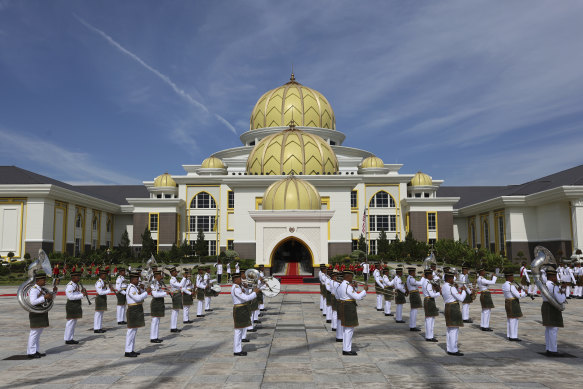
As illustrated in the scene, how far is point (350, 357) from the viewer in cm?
948

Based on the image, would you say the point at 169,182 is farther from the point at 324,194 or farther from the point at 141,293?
the point at 141,293

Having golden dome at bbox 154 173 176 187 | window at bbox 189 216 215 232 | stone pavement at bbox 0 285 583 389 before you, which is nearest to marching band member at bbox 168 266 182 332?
stone pavement at bbox 0 285 583 389

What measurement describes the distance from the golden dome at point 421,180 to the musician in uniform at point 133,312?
1651 inches

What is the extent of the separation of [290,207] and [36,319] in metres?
21.3

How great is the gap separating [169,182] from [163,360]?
1666 inches

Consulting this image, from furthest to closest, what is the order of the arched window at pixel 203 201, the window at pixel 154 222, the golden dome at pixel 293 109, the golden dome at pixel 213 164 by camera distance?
the golden dome at pixel 213 164 → the golden dome at pixel 293 109 → the window at pixel 154 222 → the arched window at pixel 203 201

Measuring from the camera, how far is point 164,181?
162ft

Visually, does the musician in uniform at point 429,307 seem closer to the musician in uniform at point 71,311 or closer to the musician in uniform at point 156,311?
the musician in uniform at point 156,311

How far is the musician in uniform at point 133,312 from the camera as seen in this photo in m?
9.55

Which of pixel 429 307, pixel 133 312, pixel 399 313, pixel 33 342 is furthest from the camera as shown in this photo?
pixel 399 313

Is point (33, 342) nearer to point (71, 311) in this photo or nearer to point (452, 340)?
point (71, 311)

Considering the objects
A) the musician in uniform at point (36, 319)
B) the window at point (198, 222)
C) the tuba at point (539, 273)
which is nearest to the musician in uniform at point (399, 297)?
the tuba at point (539, 273)

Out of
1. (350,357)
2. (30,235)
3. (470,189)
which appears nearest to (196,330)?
(350,357)

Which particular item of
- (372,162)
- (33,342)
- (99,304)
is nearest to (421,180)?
(372,162)
